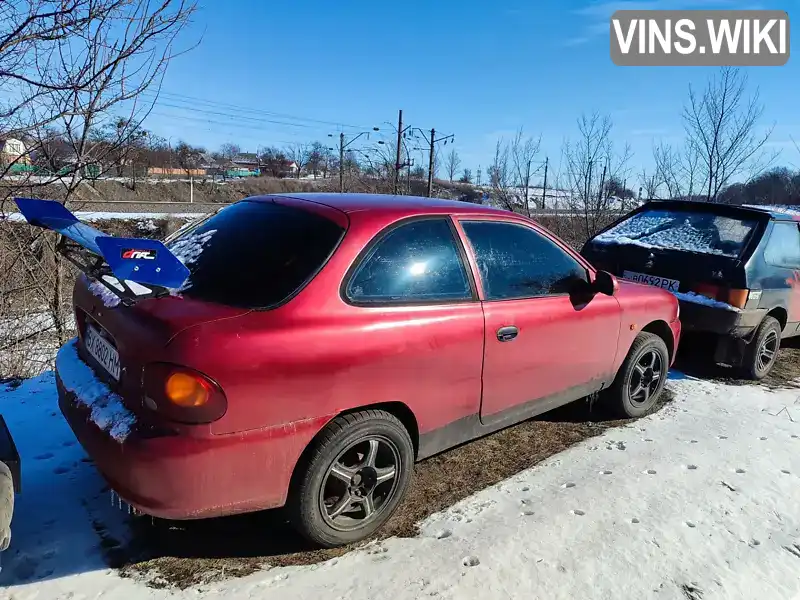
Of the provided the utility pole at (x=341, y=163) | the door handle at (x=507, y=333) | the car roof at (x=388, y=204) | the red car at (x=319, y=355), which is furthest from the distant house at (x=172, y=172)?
the door handle at (x=507, y=333)

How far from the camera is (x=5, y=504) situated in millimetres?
2035

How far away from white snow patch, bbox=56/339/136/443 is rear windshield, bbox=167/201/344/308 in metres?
0.57

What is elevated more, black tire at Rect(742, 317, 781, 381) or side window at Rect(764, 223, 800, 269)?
side window at Rect(764, 223, 800, 269)

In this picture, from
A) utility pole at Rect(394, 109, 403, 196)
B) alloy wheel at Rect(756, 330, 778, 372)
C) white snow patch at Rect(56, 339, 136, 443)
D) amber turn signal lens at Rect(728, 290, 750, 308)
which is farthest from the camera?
utility pole at Rect(394, 109, 403, 196)

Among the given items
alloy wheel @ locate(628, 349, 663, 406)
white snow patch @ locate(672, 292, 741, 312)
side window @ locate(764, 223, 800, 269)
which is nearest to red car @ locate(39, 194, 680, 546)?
alloy wheel @ locate(628, 349, 663, 406)

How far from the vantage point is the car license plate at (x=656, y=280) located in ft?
17.5

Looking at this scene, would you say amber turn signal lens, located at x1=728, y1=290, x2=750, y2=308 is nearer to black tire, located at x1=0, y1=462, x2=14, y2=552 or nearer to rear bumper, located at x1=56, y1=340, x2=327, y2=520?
rear bumper, located at x1=56, y1=340, x2=327, y2=520

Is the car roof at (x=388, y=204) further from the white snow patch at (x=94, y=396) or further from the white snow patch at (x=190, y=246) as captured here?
the white snow patch at (x=94, y=396)

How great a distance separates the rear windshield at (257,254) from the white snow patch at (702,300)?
13.0 feet

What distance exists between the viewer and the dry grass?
2.39 m

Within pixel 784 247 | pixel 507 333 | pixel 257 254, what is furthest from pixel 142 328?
pixel 784 247

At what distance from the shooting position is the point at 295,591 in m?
2.27

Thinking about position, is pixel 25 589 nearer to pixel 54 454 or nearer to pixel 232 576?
pixel 232 576

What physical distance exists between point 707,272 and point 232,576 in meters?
4.78
